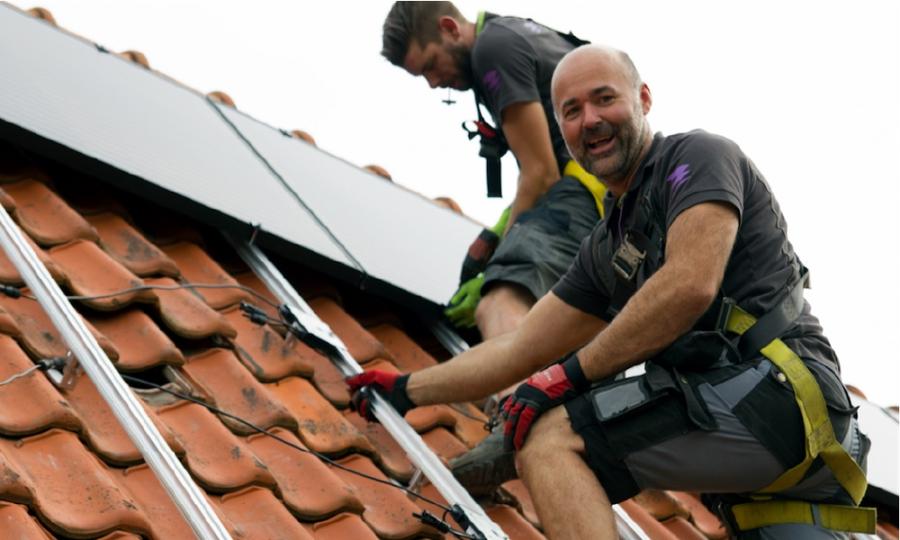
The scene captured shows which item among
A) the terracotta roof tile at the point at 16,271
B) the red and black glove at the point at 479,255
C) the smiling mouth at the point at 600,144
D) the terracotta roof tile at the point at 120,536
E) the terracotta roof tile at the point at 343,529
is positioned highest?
the terracotta roof tile at the point at 16,271

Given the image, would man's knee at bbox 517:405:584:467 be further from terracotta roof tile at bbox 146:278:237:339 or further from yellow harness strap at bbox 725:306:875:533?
terracotta roof tile at bbox 146:278:237:339

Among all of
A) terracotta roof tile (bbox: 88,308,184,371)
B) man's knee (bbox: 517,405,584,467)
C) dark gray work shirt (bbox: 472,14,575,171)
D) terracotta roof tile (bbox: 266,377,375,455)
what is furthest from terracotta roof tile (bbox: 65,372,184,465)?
dark gray work shirt (bbox: 472,14,575,171)

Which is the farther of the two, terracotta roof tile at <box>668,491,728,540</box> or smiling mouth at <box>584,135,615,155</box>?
terracotta roof tile at <box>668,491,728,540</box>

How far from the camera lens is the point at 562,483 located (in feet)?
11.1

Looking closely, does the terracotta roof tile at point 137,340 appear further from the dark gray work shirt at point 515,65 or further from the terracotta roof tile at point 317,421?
the dark gray work shirt at point 515,65

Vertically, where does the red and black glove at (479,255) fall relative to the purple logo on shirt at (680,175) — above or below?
above

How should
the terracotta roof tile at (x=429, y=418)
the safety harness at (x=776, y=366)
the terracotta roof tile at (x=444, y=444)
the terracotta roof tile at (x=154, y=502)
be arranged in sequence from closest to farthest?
the terracotta roof tile at (x=154, y=502)
the safety harness at (x=776, y=366)
the terracotta roof tile at (x=444, y=444)
the terracotta roof tile at (x=429, y=418)

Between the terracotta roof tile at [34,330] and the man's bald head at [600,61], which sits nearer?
the terracotta roof tile at [34,330]

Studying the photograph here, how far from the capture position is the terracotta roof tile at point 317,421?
3.94 meters

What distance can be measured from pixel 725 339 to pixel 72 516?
1.49 meters

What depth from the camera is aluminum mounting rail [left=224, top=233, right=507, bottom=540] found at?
12.3 feet

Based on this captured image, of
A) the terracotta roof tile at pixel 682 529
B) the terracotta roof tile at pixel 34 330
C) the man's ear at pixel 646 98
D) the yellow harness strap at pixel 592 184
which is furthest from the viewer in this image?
the yellow harness strap at pixel 592 184

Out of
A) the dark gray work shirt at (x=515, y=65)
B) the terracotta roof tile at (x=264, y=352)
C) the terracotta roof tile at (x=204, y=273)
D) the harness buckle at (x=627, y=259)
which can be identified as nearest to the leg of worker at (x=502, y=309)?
the dark gray work shirt at (x=515, y=65)

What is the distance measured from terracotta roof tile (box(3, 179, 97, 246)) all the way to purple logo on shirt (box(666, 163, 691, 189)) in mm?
1685
